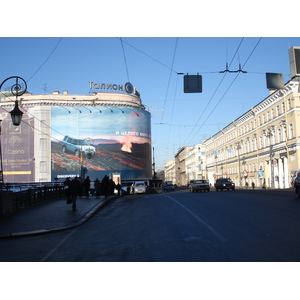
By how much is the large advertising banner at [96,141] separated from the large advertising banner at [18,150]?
481cm

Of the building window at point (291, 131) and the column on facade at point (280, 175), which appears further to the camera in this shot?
the column on facade at point (280, 175)

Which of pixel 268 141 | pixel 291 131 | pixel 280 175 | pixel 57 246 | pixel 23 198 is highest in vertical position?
pixel 291 131

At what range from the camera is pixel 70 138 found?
79938 mm

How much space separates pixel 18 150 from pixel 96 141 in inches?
652

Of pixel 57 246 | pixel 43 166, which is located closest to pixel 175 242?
pixel 57 246

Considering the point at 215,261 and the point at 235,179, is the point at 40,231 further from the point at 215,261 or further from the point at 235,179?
the point at 235,179

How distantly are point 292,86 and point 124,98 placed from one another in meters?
47.3

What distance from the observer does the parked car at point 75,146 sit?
7950cm

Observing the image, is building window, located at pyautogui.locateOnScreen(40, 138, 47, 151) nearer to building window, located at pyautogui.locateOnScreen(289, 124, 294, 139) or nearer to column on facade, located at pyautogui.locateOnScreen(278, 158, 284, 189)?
Result: column on facade, located at pyautogui.locateOnScreen(278, 158, 284, 189)

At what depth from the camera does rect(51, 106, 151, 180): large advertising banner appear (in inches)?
3132

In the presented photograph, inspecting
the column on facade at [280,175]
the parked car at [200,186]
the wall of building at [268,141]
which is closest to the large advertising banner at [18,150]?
the wall of building at [268,141]

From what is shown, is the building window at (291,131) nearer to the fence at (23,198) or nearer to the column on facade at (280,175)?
the column on facade at (280,175)

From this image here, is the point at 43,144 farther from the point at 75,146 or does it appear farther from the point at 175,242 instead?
the point at 175,242

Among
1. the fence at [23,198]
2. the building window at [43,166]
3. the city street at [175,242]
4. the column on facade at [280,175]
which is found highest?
the building window at [43,166]
